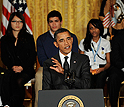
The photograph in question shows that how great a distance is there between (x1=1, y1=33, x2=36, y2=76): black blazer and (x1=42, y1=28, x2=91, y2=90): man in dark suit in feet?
4.82

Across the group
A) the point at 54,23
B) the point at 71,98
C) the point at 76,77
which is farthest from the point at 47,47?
the point at 71,98

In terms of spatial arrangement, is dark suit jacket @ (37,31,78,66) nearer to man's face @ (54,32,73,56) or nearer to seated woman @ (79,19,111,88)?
seated woman @ (79,19,111,88)

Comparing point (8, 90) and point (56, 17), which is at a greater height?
point (56, 17)

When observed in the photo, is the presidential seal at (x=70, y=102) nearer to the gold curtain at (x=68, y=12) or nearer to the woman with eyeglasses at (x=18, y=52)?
the woman with eyeglasses at (x=18, y=52)

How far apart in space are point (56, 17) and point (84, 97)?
9.03 ft

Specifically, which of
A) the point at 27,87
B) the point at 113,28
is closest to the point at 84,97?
the point at 27,87

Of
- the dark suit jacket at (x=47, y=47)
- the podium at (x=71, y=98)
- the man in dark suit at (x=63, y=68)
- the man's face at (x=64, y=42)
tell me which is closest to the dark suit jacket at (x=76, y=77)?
the man in dark suit at (x=63, y=68)

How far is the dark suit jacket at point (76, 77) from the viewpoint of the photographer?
2.54 meters

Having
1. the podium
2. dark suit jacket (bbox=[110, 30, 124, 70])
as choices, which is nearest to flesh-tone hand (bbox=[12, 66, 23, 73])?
dark suit jacket (bbox=[110, 30, 124, 70])

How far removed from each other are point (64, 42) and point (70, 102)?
1.07 meters

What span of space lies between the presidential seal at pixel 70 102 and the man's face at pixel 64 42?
3.29 feet

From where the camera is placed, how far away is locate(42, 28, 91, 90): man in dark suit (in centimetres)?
257

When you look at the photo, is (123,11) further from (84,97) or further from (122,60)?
(84,97)

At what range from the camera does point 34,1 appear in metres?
5.54
